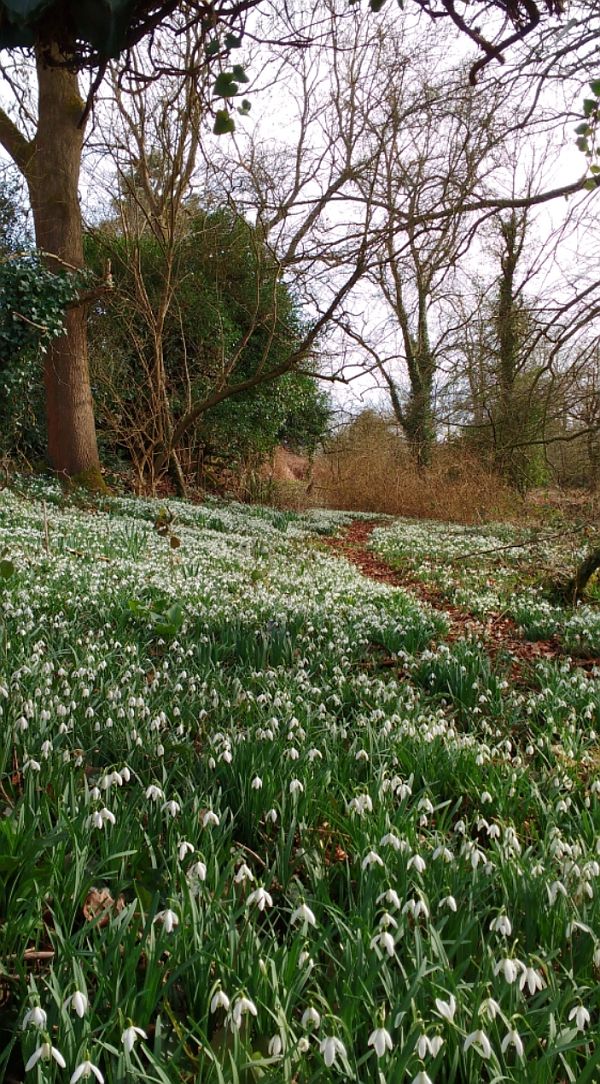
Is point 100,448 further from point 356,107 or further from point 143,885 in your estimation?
point 143,885

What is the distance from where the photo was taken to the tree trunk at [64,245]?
39.0ft

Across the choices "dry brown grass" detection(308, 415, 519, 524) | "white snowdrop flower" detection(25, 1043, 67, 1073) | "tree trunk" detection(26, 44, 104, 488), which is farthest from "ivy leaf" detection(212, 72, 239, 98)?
"dry brown grass" detection(308, 415, 519, 524)

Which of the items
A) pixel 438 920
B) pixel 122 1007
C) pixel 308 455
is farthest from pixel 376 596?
pixel 308 455

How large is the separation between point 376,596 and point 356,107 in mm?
10206

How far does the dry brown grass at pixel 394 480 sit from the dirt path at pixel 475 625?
27.1 feet

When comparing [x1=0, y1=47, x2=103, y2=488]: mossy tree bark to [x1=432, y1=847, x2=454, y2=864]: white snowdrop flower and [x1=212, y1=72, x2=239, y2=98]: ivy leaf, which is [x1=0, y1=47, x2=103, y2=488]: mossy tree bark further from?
[x1=432, y1=847, x2=454, y2=864]: white snowdrop flower

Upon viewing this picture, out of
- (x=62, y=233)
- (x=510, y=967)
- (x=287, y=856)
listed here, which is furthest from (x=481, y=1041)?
(x=62, y=233)

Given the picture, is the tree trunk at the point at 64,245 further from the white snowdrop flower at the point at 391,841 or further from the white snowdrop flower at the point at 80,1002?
the white snowdrop flower at the point at 80,1002

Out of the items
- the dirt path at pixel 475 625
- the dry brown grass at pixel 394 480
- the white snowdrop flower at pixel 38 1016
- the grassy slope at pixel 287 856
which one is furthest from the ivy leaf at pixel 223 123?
the dry brown grass at pixel 394 480

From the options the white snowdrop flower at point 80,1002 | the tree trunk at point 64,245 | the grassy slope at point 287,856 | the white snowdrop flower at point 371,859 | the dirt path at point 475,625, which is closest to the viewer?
the white snowdrop flower at point 80,1002

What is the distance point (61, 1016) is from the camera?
121 cm

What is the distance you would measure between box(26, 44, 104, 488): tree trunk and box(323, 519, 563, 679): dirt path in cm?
531

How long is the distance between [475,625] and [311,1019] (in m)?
4.86

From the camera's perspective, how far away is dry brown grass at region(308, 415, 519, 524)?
62.0 feet
